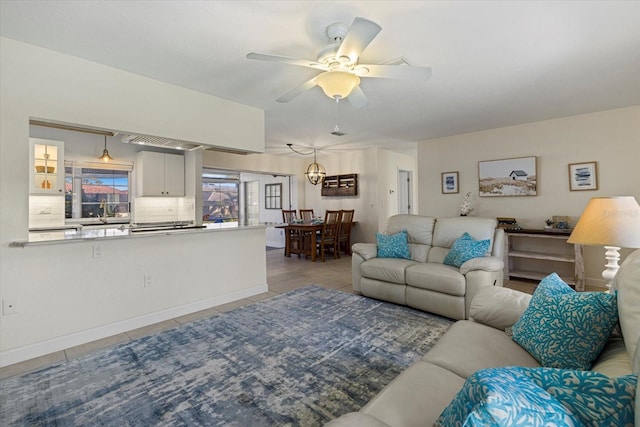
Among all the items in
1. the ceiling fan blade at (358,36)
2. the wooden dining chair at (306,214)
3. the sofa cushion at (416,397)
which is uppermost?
the ceiling fan blade at (358,36)

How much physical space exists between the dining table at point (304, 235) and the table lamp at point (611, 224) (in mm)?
4500

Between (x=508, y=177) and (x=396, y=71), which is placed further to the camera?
(x=508, y=177)

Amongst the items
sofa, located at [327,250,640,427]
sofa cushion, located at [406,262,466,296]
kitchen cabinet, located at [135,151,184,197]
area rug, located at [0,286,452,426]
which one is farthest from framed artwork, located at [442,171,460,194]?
kitchen cabinet, located at [135,151,184,197]

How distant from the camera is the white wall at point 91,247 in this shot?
231cm

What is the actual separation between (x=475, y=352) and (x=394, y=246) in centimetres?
233

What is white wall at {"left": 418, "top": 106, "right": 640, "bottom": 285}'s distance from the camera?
400 cm

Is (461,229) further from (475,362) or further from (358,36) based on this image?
(358,36)

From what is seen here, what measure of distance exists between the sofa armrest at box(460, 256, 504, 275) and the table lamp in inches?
36.5

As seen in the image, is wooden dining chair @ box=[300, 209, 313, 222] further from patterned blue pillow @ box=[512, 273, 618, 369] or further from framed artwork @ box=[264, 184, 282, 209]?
patterned blue pillow @ box=[512, 273, 618, 369]

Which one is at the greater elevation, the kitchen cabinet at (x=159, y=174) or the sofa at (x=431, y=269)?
the kitchen cabinet at (x=159, y=174)

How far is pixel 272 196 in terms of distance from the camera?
339 inches

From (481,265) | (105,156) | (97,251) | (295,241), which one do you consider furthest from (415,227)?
(105,156)

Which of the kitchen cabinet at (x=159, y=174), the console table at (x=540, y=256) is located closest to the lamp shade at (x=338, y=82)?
the console table at (x=540, y=256)

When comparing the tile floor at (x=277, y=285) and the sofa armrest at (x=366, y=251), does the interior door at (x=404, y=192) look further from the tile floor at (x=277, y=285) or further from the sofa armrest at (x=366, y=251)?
the sofa armrest at (x=366, y=251)
